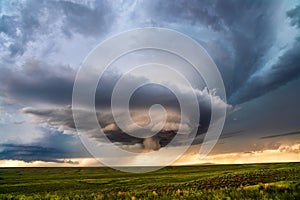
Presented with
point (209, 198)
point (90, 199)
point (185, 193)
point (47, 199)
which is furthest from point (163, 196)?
point (47, 199)

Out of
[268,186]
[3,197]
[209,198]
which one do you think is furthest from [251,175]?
[3,197]

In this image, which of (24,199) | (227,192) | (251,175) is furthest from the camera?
(251,175)

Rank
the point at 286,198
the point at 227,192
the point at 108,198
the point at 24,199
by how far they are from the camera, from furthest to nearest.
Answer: the point at 24,199, the point at 108,198, the point at 227,192, the point at 286,198

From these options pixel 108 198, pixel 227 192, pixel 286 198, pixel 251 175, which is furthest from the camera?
pixel 251 175

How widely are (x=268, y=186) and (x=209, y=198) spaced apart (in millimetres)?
4674

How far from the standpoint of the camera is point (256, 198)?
59.5 feet

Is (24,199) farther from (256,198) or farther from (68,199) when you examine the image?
(256,198)

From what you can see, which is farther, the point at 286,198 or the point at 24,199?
the point at 24,199

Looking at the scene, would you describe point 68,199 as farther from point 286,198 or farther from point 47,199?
point 286,198

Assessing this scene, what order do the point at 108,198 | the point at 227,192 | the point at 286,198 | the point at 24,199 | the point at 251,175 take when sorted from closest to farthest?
the point at 286,198 < the point at 227,192 < the point at 108,198 < the point at 24,199 < the point at 251,175

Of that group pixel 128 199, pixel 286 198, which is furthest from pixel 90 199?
pixel 286 198

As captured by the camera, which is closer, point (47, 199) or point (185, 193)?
point (185, 193)

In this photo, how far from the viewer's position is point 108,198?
21.0 metres

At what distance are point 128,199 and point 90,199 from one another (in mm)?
2842
